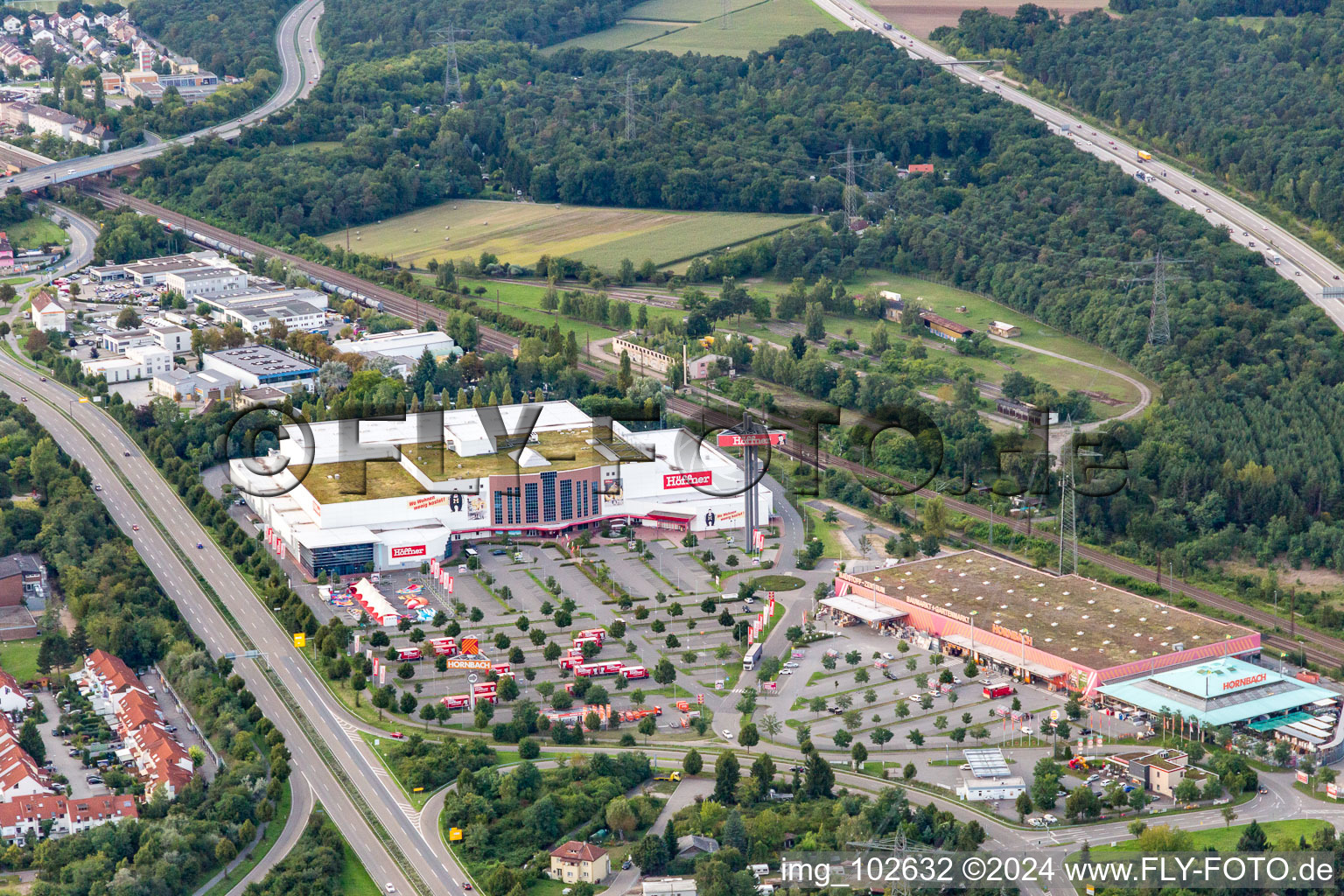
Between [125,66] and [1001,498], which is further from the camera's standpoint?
[125,66]

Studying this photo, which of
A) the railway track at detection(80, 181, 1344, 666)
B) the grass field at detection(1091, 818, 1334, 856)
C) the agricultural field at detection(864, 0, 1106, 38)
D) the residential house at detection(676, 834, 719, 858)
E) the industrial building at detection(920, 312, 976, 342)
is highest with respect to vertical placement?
the agricultural field at detection(864, 0, 1106, 38)

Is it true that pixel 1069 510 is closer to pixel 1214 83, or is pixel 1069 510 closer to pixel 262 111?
pixel 1214 83

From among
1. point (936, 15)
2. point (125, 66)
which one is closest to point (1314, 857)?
point (936, 15)

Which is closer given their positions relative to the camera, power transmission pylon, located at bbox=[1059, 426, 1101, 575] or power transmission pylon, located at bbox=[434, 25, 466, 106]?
power transmission pylon, located at bbox=[1059, 426, 1101, 575]

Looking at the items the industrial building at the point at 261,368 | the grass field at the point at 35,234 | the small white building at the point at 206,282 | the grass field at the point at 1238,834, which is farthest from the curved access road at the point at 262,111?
the grass field at the point at 1238,834

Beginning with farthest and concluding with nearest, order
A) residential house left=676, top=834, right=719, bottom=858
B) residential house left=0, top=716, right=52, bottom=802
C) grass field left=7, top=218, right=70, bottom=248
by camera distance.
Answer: grass field left=7, top=218, right=70, bottom=248 → residential house left=0, top=716, right=52, bottom=802 → residential house left=676, top=834, right=719, bottom=858

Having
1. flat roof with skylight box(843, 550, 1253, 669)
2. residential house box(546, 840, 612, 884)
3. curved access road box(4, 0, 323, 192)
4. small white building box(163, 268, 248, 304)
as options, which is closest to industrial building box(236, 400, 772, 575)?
flat roof with skylight box(843, 550, 1253, 669)

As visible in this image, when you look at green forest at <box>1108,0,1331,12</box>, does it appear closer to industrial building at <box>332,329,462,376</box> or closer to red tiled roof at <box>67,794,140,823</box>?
industrial building at <box>332,329,462,376</box>

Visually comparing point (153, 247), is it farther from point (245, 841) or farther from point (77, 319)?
point (245, 841)
